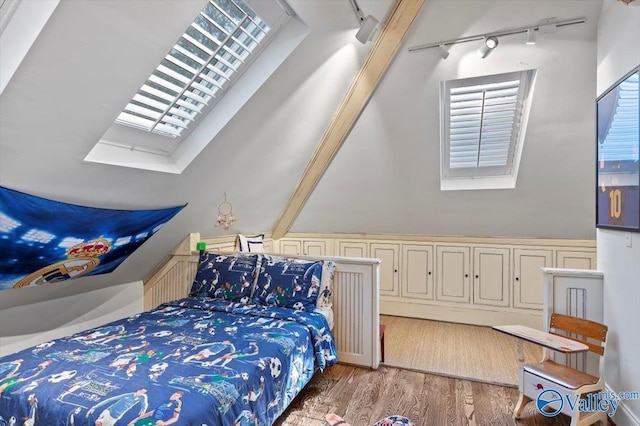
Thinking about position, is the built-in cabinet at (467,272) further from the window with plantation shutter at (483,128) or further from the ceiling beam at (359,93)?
the ceiling beam at (359,93)

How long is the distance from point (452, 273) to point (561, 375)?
217 centimetres

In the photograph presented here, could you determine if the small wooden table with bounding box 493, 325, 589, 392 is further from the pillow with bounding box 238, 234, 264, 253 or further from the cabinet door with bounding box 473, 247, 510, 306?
the pillow with bounding box 238, 234, 264, 253

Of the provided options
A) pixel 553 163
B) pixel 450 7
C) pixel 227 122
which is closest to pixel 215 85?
pixel 227 122

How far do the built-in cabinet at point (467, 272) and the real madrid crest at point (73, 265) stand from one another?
2859mm

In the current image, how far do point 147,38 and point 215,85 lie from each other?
671 mm

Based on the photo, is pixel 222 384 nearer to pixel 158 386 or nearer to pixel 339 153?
pixel 158 386

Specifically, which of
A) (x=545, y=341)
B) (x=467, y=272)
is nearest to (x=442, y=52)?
(x=545, y=341)

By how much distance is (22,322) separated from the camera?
2.59m

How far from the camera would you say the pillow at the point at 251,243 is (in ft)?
13.1

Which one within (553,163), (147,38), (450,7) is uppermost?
(450,7)

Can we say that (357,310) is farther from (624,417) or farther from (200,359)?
(624,417)

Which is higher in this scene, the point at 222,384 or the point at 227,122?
the point at 227,122

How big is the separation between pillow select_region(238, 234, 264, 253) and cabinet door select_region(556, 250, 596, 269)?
335 cm

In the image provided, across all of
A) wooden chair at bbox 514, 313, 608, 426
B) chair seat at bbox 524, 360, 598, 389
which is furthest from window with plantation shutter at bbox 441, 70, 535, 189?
chair seat at bbox 524, 360, 598, 389
